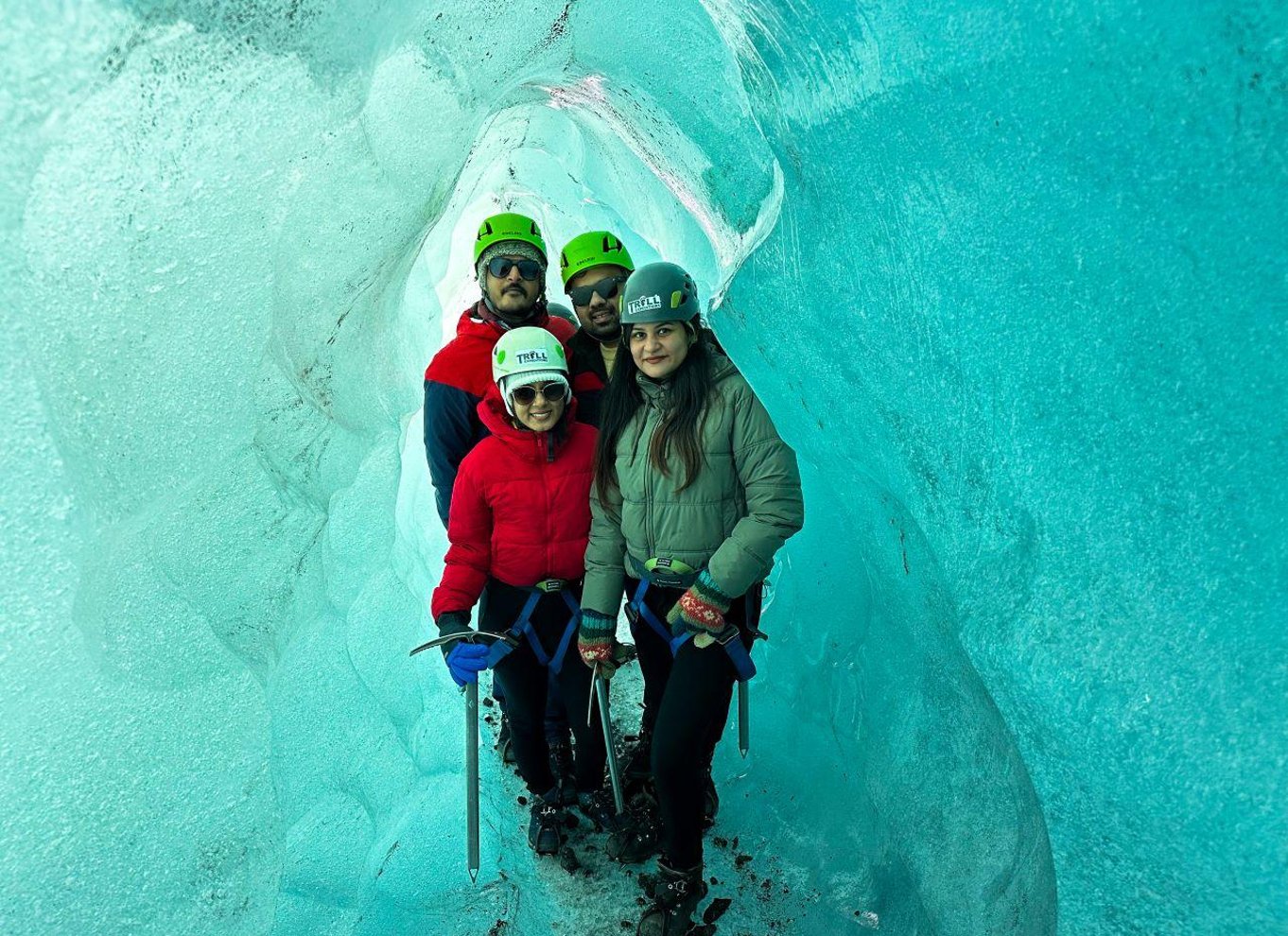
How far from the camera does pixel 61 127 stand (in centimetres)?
185

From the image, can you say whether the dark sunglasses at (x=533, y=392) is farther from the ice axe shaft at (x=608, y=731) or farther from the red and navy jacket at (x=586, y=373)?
the ice axe shaft at (x=608, y=731)

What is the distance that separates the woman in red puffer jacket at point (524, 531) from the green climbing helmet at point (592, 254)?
1.93 ft

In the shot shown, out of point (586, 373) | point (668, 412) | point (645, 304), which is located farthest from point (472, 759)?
point (645, 304)

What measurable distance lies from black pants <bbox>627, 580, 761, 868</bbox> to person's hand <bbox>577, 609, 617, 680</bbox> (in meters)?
0.15

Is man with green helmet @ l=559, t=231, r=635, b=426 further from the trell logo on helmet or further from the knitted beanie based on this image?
the trell logo on helmet

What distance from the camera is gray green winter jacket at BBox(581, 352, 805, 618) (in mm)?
2395

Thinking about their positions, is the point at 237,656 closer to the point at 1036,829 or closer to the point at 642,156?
the point at 1036,829

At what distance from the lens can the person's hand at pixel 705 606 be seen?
2.42 meters

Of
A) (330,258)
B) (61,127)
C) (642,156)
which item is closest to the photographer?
(61,127)

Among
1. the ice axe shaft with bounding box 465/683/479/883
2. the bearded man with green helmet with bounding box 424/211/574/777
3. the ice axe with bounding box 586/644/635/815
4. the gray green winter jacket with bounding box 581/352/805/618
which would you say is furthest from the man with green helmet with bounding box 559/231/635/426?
the ice axe shaft with bounding box 465/683/479/883

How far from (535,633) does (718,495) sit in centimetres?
86

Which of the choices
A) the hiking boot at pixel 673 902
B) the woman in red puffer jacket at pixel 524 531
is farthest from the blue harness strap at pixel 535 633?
the hiking boot at pixel 673 902

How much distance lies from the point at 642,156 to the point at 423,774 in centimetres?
417

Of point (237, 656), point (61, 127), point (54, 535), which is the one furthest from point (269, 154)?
point (237, 656)
